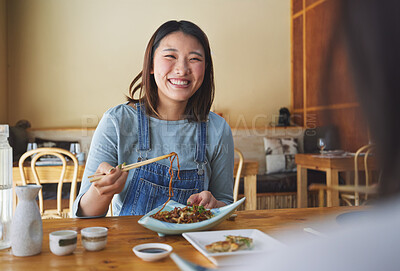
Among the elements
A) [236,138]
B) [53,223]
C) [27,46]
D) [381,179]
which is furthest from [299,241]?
[27,46]

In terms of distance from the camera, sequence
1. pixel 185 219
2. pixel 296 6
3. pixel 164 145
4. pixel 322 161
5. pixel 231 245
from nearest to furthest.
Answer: pixel 231 245 < pixel 185 219 < pixel 164 145 < pixel 322 161 < pixel 296 6

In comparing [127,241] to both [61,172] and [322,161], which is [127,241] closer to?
[61,172]

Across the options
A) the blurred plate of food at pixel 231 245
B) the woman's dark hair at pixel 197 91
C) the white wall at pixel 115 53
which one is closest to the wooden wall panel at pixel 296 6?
the white wall at pixel 115 53

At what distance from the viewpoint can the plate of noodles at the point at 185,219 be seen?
1000 millimetres

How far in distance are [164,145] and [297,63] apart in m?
4.75

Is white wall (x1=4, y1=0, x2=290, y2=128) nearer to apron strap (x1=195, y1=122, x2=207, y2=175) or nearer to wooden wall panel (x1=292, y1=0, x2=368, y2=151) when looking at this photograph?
apron strap (x1=195, y1=122, x2=207, y2=175)

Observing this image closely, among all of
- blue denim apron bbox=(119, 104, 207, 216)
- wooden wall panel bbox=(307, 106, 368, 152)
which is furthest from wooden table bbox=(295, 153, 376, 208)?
wooden wall panel bbox=(307, 106, 368, 152)

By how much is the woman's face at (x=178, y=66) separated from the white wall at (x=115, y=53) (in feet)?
12.5

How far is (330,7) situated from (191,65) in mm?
1408

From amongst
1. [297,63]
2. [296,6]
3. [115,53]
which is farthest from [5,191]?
[296,6]

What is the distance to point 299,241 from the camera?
0.25m

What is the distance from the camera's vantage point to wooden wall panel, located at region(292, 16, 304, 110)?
583 centimetres

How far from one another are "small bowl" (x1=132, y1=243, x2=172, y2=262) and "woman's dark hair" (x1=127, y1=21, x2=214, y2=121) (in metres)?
0.85

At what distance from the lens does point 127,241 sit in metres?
0.98
